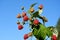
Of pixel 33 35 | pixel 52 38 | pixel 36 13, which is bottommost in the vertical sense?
pixel 52 38

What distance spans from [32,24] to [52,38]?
0.47 m

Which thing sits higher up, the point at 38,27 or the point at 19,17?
the point at 19,17

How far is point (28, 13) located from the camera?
2707 mm

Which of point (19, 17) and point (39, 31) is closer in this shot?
point (39, 31)

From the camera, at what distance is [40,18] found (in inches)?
101

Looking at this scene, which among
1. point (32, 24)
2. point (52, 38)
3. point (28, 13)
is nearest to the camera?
point (52, 38)

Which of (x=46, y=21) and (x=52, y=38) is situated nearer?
(x=52, y=38)

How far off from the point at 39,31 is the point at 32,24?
193mm

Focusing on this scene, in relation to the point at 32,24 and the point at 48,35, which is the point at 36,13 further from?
the point at 48,35

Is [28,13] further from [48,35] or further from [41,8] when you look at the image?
[48,35]

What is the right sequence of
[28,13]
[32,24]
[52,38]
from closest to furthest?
1. [52,38]
2. [32,24]
3. [28,13]

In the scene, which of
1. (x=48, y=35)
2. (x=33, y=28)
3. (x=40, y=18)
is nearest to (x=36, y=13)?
(x=40, y=18)

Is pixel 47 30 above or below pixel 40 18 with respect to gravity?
below

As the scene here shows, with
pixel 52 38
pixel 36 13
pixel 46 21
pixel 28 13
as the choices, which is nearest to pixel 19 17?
pixel 28 13
